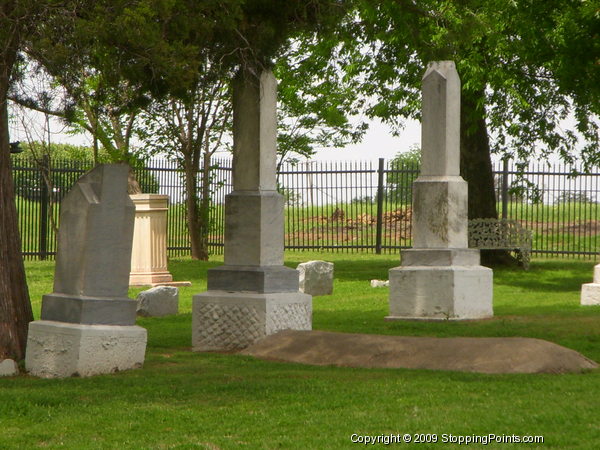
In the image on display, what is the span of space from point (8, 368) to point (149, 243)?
32.2 ft

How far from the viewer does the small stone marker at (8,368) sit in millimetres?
8969

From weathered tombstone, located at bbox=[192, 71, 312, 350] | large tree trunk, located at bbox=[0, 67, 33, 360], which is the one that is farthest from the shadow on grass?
large tree trunk, located at bbox=[0, 67, 33, 360]

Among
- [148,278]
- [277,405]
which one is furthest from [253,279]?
[148,278]

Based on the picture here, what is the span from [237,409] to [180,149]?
18.3 m

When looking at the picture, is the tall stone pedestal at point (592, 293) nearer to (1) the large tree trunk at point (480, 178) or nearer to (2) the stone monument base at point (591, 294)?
(2) the stone monument base at point (591, 294)

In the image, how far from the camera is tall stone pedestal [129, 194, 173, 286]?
18.8 metres

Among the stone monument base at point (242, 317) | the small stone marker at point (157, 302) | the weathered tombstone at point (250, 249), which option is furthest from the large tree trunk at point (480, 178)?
the stone monument base at point (242, 317)

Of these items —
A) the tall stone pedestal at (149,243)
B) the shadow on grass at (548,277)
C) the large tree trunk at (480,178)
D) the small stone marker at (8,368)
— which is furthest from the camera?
the large tree trunk at (480,178)

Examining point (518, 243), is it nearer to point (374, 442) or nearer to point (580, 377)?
point (580, 377)

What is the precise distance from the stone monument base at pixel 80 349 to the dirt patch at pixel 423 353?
1.52 metres

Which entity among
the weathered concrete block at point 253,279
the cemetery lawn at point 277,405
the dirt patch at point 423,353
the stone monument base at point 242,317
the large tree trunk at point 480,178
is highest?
A: the large tree trunk at point 480,178

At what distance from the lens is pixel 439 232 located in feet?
Result: 43.6

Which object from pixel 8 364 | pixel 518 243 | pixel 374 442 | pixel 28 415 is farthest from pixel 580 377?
pixel 518 243

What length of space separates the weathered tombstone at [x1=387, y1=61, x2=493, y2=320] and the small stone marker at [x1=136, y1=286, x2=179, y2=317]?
3100 millimetres
